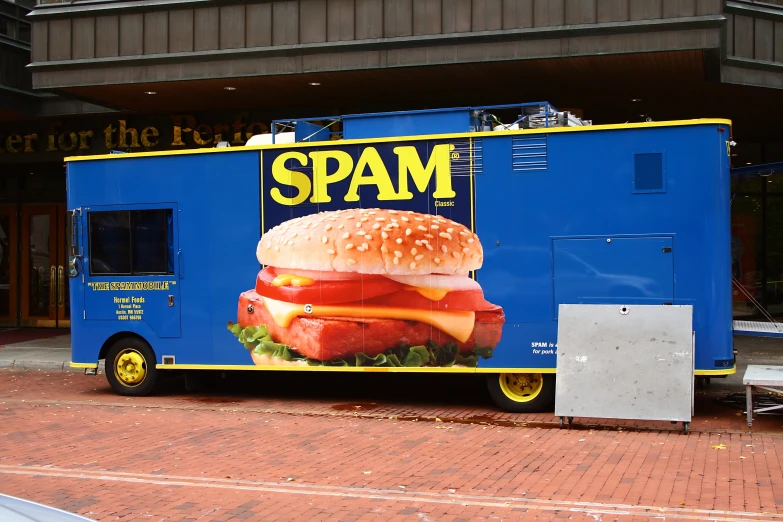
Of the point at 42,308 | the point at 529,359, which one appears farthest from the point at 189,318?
the point at 42,308

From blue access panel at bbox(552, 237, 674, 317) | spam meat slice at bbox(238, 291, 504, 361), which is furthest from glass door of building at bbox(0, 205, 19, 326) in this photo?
blue access panel at bbox(552, 237, 674, 317)

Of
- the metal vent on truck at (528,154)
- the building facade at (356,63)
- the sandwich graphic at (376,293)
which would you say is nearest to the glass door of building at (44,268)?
the building facade at (356,63)

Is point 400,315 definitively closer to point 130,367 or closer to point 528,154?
point 528,154

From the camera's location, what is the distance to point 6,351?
17328 millimetres

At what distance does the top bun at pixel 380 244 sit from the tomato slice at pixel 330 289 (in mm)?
133

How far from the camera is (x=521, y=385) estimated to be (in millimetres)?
10695

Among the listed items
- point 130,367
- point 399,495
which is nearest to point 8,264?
point 130,367

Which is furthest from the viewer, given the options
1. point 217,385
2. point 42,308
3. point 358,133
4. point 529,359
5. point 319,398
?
point 42,308

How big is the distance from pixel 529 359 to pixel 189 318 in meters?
4.57

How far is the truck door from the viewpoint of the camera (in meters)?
11.9

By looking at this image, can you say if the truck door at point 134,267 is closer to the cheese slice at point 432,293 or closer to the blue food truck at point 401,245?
the blue food truck at point 401,245

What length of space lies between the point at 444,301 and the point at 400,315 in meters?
0.57

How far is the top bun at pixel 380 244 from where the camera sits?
34.9 ft

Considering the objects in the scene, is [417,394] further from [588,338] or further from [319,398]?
[588,338]
